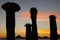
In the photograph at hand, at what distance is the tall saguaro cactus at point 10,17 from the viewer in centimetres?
1073

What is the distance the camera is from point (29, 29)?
85.0ft

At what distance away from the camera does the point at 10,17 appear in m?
11.0

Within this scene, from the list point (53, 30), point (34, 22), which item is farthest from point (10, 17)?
point (34, 22)

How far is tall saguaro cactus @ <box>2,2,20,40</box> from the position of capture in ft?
35.2

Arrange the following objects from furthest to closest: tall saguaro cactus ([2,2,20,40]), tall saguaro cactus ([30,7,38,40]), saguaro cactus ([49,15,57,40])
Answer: tall saguaro cactus ([30,7,38,40])
saguaro cactus ([49,15,57,40])
tall saguaro cactus ([2,2,20,40])

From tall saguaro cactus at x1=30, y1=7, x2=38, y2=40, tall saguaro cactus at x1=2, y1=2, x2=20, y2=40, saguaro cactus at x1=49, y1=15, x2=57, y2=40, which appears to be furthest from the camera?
tall saguaro cactus at x1=30, y1=7, x2=38, y2=40

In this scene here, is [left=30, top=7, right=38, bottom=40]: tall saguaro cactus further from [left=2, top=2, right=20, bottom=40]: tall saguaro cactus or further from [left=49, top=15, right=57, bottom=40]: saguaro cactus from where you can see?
[left=2, top=2, right=20, bottom=40]: tall saguaro cactus

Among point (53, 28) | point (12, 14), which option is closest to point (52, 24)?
point (53, 28)

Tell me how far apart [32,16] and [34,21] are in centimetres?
61

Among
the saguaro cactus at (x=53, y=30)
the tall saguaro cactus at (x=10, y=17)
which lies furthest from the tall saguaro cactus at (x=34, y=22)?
the tall saguaro cactus at (x=10, y=17)

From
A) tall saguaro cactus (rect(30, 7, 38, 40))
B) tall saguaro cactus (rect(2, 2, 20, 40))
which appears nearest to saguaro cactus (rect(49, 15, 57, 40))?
tall saguaro cactus (rect(30, 7, 38, 40))

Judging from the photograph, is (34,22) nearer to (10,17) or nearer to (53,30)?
(53,30)

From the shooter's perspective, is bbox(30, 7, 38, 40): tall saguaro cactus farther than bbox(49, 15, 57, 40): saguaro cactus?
Yes

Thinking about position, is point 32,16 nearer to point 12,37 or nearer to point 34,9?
point 34,9
